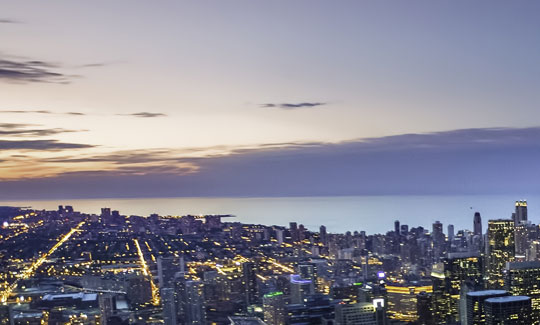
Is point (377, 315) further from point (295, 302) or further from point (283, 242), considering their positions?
point (283, 242)

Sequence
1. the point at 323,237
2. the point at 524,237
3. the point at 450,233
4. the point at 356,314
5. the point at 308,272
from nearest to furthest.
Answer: the point at 356,314
the point at 308,272
the point at 524,237
the point at 450,233
the point at 323,237

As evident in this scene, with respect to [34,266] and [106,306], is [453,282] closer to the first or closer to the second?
[106,306]

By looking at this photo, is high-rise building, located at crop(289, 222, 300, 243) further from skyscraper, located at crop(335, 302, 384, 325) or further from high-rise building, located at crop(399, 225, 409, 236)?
skyscraper, located at crop(335, 302, 384, 325)

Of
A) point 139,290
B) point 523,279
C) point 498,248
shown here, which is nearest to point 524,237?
point 498,248

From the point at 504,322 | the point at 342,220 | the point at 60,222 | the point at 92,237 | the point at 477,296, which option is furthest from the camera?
the point at 342,220

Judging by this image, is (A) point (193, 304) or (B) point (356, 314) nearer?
(B) point (356, 314)

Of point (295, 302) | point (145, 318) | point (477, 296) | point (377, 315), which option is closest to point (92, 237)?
point (145, 318)
